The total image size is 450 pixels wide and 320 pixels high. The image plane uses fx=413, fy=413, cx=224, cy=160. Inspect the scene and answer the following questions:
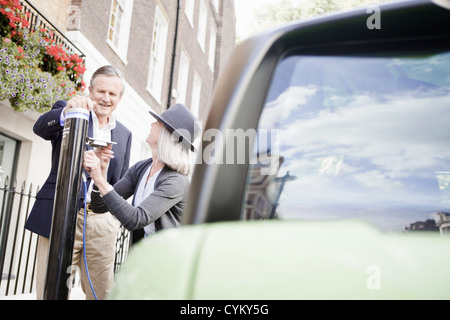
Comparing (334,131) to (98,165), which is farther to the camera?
(98,165)

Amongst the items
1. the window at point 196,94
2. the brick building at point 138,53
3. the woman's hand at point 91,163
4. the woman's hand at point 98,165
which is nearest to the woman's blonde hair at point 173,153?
the woman's hand at point 98,165

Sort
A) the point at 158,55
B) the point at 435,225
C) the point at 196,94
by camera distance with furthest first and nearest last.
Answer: the point at 196,94, the point at 158,55, the point at 435,225

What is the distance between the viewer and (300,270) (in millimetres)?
590

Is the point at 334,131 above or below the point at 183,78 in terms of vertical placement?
below

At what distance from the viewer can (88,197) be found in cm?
276

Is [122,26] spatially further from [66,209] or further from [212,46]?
[212,46]

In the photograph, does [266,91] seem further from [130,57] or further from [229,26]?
[229,26]

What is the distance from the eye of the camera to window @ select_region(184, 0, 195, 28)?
15.6m

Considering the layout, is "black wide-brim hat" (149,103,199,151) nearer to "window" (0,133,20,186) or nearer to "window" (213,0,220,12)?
"window" (0,133,20,186)

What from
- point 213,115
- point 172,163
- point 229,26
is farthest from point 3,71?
point 229,26

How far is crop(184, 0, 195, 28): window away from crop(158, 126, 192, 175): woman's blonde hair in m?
13.7

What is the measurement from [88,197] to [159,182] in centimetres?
49

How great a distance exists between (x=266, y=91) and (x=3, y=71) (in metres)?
5.50

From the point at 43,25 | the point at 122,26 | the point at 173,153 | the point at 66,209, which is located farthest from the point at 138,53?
the point at 66,209
